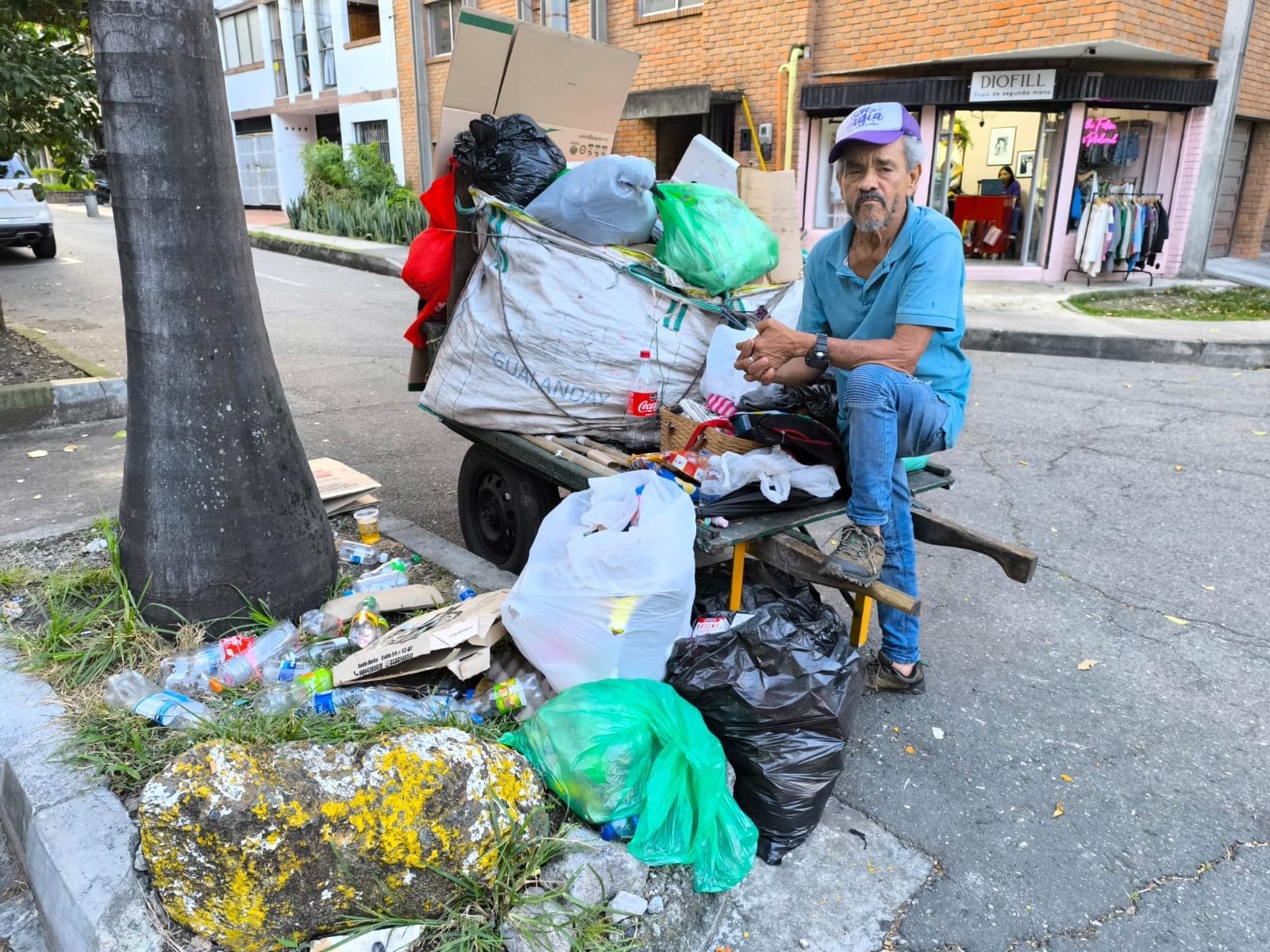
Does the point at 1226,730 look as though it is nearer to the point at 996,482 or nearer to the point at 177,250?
the point at 996,482

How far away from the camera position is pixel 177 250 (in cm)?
273

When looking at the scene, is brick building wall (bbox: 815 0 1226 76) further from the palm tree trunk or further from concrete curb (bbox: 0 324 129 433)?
the palm tree trunk

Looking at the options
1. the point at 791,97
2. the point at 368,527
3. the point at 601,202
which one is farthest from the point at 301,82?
the point at 601,202

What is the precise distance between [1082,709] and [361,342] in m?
7.80

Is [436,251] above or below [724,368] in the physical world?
above

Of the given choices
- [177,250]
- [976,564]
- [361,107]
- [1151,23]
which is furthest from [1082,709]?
[361,107]

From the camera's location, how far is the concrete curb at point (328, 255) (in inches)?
577

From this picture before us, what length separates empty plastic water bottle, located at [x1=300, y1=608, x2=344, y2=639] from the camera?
9.95 ft

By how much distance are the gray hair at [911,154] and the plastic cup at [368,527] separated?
2369 mm

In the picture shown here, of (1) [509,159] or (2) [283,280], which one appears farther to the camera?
(2) [283,280]

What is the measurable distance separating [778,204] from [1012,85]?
31.7 feet

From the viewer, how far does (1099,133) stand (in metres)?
12.7

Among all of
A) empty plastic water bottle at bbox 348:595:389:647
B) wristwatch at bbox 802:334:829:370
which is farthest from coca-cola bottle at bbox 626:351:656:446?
empty plastic water bottle at bbox 348:595:389:647

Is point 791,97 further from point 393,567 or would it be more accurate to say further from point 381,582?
point 381,582
